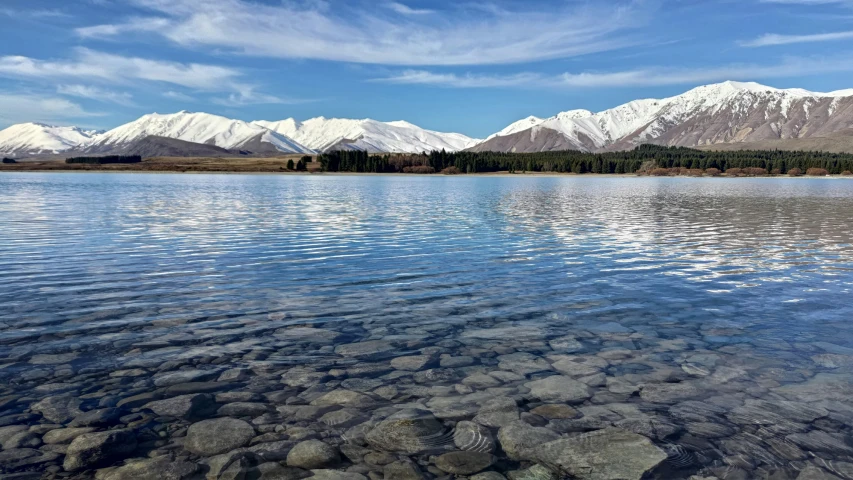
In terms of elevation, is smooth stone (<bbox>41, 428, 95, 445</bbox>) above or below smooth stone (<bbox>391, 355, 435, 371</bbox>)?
Answer: above

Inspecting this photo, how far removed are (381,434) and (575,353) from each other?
670cm

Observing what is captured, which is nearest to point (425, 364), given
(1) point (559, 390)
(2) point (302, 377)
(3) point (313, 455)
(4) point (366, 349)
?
(4) point (366, 349)

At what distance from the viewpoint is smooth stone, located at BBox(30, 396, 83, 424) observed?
36.9ft

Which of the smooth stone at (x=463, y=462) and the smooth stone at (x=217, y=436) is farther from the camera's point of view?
the smooth stone at (x=217, y=436)

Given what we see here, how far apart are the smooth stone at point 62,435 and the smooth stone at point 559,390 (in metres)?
8.69

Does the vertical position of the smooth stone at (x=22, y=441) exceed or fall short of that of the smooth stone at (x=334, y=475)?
it exceeds it

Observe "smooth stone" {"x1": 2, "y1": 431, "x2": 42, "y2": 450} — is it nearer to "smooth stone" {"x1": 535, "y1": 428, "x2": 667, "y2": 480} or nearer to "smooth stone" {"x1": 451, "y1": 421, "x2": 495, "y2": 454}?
"smooth stone" {"x1": 451, "y1": 421, "x2": 495, "y2": 454}

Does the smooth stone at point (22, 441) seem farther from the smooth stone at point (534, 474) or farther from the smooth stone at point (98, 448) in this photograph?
the smooth stone at point (534, 474)

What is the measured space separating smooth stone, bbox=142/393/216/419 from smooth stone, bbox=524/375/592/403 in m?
6.68

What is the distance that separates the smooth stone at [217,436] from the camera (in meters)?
10.2

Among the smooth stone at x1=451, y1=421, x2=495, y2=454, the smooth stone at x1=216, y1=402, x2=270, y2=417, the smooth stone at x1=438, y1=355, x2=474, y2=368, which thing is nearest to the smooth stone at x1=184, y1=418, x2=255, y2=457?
the smooth stone at x1=216, y1=402, x2=270, y2=417

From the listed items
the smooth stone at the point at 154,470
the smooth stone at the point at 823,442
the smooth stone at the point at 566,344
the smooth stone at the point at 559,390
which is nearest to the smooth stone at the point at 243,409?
the smooth stone at the point at 154,470

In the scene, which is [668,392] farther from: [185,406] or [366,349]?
[185,406]

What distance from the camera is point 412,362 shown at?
14656 millimetres
